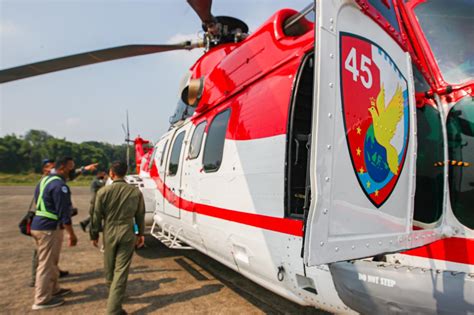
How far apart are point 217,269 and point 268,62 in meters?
3.55

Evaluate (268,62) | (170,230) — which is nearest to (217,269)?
(170,230)

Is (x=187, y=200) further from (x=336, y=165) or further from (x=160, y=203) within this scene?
(x=336, y=165)

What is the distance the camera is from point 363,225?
1536 millimetres

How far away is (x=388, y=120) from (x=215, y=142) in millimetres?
2133

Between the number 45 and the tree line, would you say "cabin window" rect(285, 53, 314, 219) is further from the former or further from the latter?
the tree line

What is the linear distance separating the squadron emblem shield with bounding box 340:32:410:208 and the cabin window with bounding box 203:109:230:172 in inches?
71.5

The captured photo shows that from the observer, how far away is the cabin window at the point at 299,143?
230 centimetres

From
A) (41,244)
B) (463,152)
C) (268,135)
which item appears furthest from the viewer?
(41,244)

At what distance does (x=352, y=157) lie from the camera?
1.50 m

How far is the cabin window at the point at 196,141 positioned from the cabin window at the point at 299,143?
5.26ft

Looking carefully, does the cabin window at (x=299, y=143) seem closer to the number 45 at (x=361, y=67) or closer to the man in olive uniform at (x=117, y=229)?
the number 45 at (x=361, y=67)

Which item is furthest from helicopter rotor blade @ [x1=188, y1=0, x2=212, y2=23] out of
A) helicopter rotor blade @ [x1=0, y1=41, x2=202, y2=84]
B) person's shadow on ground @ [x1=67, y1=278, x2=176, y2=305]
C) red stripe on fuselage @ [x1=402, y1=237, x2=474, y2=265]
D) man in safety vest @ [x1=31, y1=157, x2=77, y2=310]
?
person's shadow on ground @ [x1=67, y1=278, x2=176, y2=305]

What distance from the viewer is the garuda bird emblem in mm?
1628

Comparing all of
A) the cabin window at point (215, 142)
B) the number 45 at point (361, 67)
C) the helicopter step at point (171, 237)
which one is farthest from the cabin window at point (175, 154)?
the number 45 at point (361, 67)
